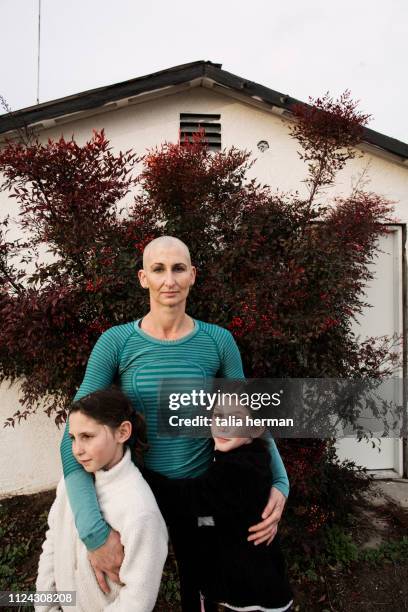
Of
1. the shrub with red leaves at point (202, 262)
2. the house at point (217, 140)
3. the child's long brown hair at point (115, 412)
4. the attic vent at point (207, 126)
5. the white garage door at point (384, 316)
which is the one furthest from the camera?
the white garage door at point (384, 316)

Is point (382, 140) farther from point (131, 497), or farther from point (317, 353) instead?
point (131, 497)

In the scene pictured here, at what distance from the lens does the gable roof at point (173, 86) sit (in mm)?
3633

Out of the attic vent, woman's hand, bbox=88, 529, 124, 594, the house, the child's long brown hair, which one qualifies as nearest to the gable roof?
the house

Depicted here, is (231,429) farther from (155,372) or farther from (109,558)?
(109,558)

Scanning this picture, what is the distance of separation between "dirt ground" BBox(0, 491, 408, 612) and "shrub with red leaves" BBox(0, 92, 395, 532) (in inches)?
14.7

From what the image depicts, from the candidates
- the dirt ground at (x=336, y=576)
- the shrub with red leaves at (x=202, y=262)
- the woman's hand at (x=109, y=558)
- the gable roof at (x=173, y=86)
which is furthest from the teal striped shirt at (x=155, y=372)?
the gable roof at (x=173, y=86)

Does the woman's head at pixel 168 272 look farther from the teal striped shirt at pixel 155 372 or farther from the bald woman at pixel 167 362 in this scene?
the teal striped shirt at pixel 155 372

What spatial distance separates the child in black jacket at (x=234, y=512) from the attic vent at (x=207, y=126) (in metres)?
3.30

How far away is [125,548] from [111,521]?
0.31 ft

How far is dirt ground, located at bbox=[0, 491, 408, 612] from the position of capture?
2.61 metres

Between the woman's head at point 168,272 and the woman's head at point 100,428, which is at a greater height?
the woman's head at point 168,272

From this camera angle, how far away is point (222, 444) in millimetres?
1444

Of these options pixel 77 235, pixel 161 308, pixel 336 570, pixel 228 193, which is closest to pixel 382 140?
pixel 228 193

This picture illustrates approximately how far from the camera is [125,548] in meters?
1.26
